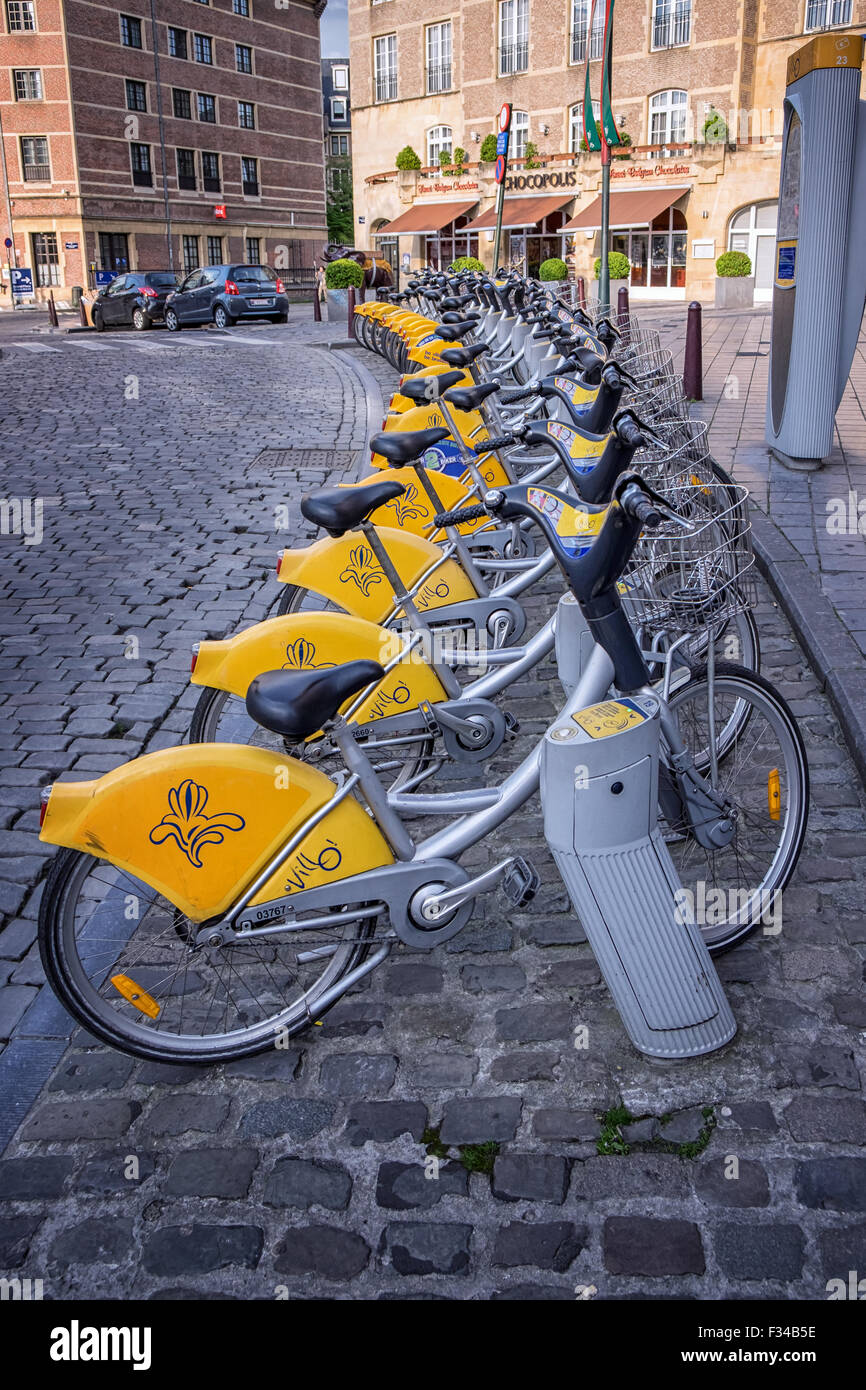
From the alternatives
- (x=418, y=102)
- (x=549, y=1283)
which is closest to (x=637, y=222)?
(x=418, y=102)

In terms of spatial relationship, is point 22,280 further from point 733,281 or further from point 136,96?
point 733,281

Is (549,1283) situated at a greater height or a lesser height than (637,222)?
lesser

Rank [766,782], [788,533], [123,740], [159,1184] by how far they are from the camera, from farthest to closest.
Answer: [788,533] < [123,740] < [766,782] < [159,1184]

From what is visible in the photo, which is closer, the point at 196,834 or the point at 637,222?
A: the point at 196,834

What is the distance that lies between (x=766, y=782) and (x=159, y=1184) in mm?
1905

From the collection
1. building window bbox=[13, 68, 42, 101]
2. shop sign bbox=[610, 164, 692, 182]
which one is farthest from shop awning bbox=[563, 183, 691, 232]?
building window bbox=[13, 68, 42, 101]

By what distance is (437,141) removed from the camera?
49.1m

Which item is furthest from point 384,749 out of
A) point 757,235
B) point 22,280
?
point 22,280

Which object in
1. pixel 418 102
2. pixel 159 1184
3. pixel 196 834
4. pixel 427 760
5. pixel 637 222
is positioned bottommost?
pixel 159 1184

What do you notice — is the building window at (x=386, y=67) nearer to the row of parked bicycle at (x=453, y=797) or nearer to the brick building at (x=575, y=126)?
the brick building at (x=575, y=126)

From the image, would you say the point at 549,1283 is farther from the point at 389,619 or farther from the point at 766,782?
the point at 389,619

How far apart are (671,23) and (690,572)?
4353cm
